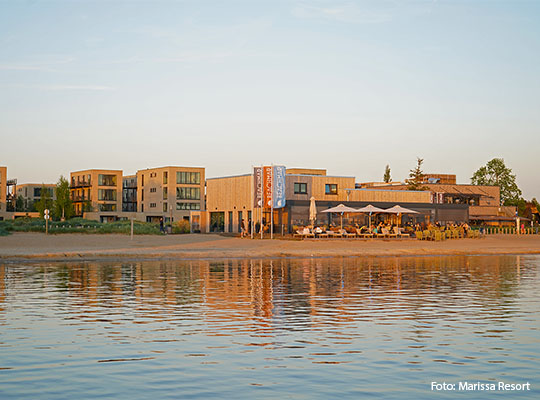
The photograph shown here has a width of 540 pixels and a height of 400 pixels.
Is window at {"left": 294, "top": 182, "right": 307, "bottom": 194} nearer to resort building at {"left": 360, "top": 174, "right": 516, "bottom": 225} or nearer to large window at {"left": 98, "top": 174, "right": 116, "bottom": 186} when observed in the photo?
resort building at {"left": 360, "top": 174, "right": 516, "bottom": 225}

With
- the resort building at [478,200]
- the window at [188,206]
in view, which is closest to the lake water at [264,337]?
the resort building at [478,200]

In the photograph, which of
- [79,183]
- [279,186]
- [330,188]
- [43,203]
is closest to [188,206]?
[79,183]

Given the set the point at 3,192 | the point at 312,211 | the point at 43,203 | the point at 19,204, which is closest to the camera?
the point at 312,211

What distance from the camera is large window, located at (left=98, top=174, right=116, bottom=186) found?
128 metres

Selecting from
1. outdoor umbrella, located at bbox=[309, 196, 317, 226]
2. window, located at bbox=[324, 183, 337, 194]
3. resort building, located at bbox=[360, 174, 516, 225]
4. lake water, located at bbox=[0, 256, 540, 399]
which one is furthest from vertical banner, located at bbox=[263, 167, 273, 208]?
resort building, located at bbox=[360, 174, 516, 225]

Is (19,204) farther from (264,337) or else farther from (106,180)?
(264,337)

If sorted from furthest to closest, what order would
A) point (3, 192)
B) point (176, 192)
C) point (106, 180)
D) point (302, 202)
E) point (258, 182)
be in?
→ point (106, 180) → point (3, 192) → point (176, 192) → point (302, 202) → point (258, 182)

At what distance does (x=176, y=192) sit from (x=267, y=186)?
56722 millimetres

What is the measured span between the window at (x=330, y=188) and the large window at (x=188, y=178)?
52.7 m

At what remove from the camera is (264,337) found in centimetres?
1245

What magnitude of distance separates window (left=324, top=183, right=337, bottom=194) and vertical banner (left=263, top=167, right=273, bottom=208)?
27.0 feet

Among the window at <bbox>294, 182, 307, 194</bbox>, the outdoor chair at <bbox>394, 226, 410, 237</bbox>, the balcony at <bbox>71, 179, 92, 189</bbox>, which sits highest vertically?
the balcony at <bbox>71, 179, 92, 189</bbox>

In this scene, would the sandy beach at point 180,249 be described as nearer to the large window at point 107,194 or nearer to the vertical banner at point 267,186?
the vertical banner at point 267,186

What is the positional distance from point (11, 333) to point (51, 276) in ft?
41.4
